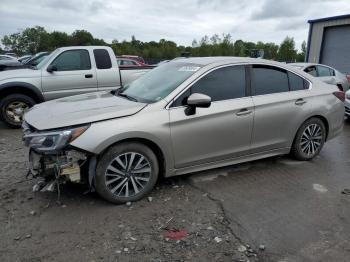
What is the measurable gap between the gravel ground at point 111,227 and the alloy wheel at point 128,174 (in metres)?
0.19

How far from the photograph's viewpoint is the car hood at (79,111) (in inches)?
146

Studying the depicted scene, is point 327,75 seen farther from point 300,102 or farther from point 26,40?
point 26,40

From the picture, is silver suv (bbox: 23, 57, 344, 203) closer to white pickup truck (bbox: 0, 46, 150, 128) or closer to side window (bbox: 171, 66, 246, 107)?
side window (bbox: 171, 66, 246, 107)

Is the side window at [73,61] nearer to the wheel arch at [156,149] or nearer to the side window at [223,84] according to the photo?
the side window at [223,84]

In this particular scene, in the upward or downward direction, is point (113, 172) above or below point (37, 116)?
below

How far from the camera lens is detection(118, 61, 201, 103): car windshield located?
14.3ft

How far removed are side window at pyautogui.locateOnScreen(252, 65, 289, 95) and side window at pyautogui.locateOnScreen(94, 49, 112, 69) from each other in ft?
15.7

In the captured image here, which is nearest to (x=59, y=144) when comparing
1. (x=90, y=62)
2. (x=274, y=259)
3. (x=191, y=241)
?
(x=191, y=241)

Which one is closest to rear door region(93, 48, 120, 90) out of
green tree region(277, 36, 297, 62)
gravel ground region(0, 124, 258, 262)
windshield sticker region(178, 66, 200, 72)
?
windshield sticker region(178, 66, 200, 72)

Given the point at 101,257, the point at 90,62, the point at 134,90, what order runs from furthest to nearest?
the point at 90,62 → the point at 134,90 → the point at 101,257

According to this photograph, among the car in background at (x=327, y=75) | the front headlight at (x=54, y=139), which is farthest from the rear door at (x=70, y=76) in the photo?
the car in background at (x=327, y=75)

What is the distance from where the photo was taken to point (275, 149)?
5070 millimetres

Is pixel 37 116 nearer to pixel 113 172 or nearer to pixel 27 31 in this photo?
pixel 113 172

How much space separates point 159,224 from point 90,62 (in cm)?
591
